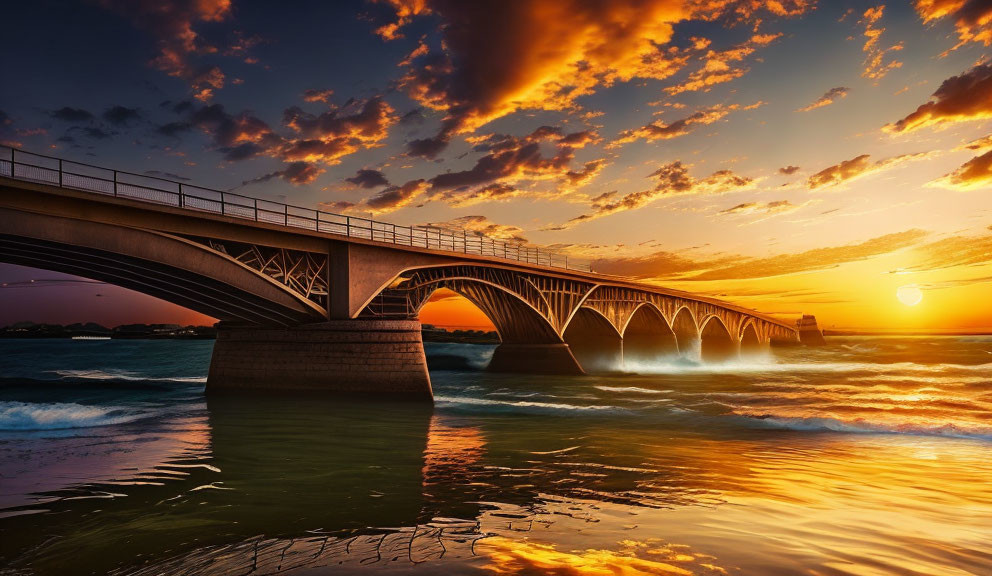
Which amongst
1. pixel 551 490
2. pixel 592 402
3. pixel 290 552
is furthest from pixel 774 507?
pixel 592 402

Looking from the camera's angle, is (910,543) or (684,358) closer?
(910,543)

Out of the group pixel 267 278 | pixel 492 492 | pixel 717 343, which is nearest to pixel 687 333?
pixel 717 343

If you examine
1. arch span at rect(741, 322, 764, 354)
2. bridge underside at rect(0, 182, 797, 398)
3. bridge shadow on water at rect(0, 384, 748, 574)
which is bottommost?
arch span at rect(741, 322, 764, 354)

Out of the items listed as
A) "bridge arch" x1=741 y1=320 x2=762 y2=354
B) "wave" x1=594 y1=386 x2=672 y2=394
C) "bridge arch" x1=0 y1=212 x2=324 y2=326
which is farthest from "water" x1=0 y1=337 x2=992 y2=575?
"bridge arch" x1=741 y1=320 x2=762 y2=354

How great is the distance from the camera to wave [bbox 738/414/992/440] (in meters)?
22.0

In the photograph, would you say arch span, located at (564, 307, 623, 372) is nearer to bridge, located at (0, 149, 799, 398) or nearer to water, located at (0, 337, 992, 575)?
bridge, located at (0, 149, 799, 398)

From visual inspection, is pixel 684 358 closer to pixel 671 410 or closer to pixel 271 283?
pixel 671 410

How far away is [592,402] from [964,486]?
23325 mm

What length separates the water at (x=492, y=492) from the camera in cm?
716

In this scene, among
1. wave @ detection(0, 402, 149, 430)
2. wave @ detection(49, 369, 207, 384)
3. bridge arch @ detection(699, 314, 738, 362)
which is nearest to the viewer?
wave @ detection(0, 402, 149, 430)

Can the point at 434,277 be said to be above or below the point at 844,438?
above

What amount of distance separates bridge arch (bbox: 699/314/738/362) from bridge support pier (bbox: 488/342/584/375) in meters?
51.1

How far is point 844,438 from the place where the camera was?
2084cm

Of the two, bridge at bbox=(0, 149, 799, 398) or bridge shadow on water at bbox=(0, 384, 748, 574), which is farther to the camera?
bridge at bbox=(0, 149, 799, 398)
